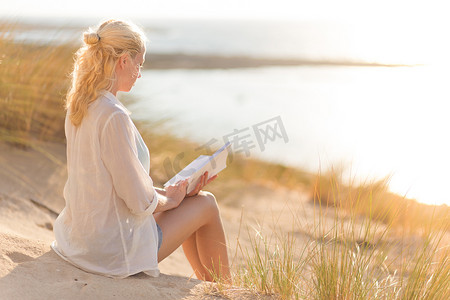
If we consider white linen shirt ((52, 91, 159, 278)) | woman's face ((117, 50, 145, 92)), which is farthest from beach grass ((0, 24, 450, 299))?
woman's face ((117, 50, 145, 92))

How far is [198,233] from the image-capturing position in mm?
2785

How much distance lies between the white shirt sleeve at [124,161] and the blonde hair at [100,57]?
0.50ft

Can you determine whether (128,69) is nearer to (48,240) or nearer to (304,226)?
(48,240)

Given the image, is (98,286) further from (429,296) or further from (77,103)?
(429,296)

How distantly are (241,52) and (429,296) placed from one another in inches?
824

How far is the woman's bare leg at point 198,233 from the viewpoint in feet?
8.52

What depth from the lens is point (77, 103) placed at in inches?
89.8

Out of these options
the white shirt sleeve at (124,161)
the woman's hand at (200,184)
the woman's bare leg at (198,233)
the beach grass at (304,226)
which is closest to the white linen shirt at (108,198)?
the white shirt sleeve at (124,161)

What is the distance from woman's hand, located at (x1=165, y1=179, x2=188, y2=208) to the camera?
8.38ft

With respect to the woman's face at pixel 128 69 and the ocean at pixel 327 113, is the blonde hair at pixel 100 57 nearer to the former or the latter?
the woman's face at pixel 128 69

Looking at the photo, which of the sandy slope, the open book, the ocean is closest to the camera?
the sandy slope

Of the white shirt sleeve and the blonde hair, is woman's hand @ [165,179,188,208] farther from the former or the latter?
the blonde hair

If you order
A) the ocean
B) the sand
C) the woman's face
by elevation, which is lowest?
the sand

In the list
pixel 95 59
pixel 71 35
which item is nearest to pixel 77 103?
pixel 95 59
